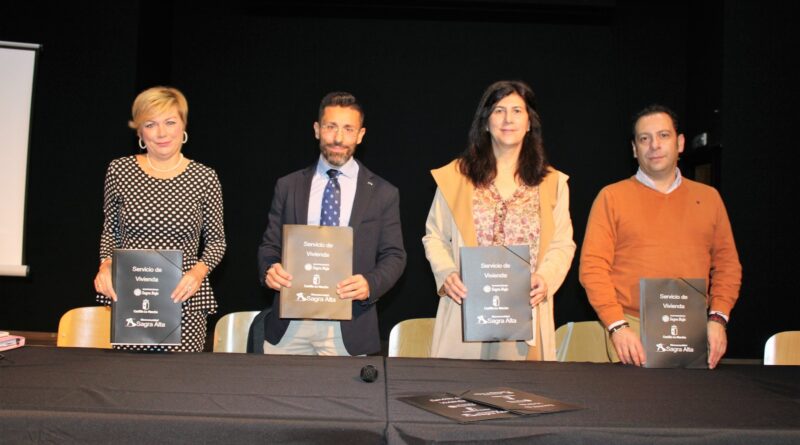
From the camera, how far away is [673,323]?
217 centimetres

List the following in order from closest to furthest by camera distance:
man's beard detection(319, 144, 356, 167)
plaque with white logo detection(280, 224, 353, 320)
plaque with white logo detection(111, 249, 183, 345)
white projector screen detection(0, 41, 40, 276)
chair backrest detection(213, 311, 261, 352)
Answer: plaque with white logo detection(111, 249, 183, 345) < plaque with white logo detection(280, 224, 353, 320) < man's beard detection(319, 144, 356, 167) < chair backrest detection(213, 311, 261, 352) < white projector screen detection(0, 41, 40, 276)

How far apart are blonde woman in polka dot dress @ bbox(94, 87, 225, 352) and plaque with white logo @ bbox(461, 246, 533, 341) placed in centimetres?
102

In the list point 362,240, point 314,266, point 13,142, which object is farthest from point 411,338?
point 13,142

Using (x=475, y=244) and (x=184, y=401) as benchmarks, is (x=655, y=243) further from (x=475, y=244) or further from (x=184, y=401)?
(x=184, y=401)

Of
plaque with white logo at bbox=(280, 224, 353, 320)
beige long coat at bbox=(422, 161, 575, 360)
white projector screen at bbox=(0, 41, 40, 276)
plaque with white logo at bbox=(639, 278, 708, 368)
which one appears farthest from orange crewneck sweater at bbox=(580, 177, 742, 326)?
white projector screen at bbox=(0, 41, 40, 276)

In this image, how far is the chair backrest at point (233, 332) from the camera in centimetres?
294

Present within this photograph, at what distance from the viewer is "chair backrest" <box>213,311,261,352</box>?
2.94m

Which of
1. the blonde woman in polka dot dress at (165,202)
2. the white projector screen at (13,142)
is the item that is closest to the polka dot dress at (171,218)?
the blonde woman in polka dot dress at (165,202)

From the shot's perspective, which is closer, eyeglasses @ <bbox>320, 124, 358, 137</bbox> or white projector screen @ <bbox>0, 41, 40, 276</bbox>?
eyeglasses @ <bbox>320, 124, 358, 137</bbox>

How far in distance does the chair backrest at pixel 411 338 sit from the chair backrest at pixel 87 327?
1156 mm

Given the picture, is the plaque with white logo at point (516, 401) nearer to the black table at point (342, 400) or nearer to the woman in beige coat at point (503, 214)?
the black table at point (342, 400)

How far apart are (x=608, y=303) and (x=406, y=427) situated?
1358mm

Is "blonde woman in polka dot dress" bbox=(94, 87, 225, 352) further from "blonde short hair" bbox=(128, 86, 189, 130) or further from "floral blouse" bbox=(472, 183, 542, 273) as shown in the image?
"floral blouse" bbox=(472, 183, 542, 273)

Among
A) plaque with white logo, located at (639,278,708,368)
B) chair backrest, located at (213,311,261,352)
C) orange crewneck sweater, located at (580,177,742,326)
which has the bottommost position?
chair backrest, located at (213,311,261,352)
